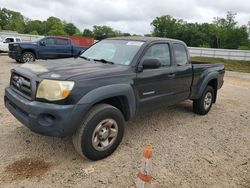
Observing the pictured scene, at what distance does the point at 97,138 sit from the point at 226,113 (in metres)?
4.29

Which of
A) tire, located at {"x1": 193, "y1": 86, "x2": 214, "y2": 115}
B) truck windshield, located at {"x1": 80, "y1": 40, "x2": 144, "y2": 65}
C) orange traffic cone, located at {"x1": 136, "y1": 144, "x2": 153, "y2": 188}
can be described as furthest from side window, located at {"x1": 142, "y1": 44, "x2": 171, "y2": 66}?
orange traffic cone, located at {"x1": 136, "y1": 144, "x2": 153, "y2": 188}

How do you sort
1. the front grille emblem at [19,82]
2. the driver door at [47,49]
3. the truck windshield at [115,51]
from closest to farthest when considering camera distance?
the front grille emblem at [19,82]
the truck windshield at [115,51]
the driver door at [47,49]

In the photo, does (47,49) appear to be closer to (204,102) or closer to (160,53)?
(204,102)

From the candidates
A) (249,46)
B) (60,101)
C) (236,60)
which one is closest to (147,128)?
(60,101)

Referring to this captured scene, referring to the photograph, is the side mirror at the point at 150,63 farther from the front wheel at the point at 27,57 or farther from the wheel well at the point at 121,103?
the front wheel at the point at 27,57

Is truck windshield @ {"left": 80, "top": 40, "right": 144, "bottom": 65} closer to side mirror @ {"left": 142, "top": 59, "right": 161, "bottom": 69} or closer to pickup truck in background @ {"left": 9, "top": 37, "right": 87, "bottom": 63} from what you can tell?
side mirror @ {"left": 142, "top": 59, "right": 161, "bottom": 69}

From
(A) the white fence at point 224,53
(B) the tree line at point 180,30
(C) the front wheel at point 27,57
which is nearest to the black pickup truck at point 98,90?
(C) the front wheel at point 27,57

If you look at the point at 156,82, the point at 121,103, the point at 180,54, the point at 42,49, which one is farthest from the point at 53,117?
the point at 42,49

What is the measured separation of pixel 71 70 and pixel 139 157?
5.45 feet

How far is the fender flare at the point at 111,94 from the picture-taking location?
346 cm

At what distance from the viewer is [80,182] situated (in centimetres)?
327

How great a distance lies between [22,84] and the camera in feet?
12.3

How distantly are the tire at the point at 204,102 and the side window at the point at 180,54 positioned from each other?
107 cm

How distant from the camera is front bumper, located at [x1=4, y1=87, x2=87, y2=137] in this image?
3279mm
